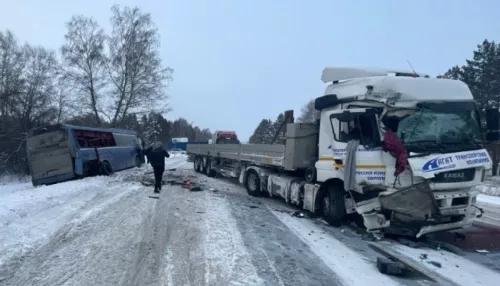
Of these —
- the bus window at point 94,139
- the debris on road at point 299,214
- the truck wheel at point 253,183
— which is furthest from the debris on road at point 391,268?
the bus window at point 94,139

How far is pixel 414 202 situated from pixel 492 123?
2350 millimetres

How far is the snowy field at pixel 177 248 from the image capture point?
4988mm

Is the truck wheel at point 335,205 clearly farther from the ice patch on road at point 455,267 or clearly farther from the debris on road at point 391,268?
the debris on road at point 391,268

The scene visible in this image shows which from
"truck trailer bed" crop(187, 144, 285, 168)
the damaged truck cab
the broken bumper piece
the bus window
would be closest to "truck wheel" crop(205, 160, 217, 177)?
"truck trailer bed" crop(187, 144, 285, 168)

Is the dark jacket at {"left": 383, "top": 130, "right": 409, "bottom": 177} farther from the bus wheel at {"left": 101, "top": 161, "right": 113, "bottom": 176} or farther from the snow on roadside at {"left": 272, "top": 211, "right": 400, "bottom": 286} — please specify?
the bus wheel at {"left": 101, "top": 161, "right": 113, "bottom": 176}

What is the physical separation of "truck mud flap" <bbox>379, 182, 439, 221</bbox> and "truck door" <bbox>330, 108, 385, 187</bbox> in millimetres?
430

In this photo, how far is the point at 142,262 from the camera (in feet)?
17.8

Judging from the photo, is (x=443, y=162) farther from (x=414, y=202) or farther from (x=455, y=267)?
(x=455, y=267)

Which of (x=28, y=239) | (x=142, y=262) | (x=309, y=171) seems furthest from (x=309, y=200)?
(x=28, y=239)

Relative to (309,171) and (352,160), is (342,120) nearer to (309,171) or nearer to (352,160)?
(352,160)

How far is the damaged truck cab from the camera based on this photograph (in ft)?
21.9

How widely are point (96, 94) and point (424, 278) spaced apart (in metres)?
36.3

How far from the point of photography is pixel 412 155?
666 cm

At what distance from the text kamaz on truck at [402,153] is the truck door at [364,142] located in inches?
0.7
